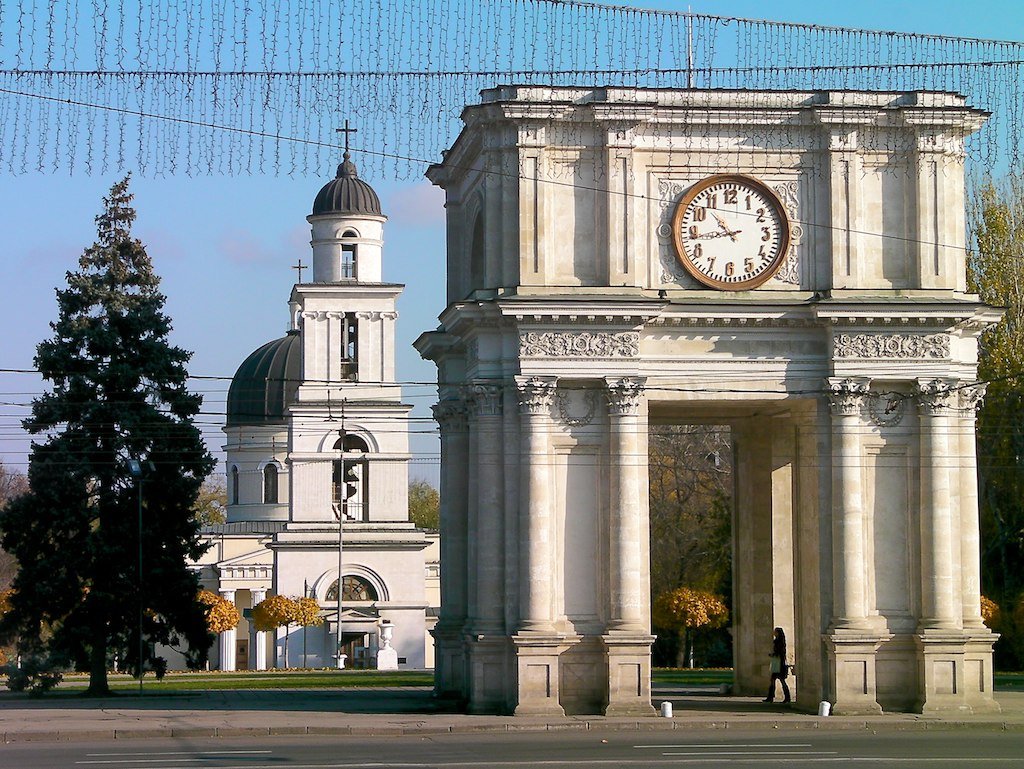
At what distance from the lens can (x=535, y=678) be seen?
3238cm

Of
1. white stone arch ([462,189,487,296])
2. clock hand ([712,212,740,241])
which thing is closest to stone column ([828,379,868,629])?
clock hand ([712,212,740,241])

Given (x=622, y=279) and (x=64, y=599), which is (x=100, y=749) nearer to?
(x=622, y=279)

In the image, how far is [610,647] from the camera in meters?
32.4

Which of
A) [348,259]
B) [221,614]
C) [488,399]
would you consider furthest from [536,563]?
[348,259]

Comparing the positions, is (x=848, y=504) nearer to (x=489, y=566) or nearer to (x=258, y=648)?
(x=489, y=566)

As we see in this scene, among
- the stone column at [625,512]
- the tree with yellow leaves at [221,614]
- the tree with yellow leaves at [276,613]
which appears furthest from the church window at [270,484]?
the stone column at [625,512]

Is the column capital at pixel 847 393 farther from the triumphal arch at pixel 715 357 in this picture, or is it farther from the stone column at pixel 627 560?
the stone column at pixel 627 560

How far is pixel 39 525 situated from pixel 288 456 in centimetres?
3918

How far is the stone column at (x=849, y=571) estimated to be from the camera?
1296 inches

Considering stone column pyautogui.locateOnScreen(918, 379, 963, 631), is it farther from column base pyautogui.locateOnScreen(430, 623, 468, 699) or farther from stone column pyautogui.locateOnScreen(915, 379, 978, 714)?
column base pyautogui.locateOnScreen(430, 623, 468, 699)

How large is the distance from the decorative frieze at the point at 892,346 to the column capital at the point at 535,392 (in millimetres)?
5333

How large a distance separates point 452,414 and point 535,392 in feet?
13.0

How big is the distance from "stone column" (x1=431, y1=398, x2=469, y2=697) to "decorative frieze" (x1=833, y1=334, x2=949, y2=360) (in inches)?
298

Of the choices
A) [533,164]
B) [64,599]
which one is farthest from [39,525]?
[533,164]
